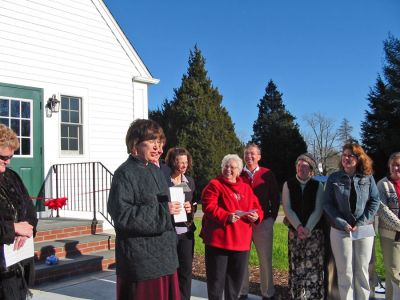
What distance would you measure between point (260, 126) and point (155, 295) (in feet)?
91.5

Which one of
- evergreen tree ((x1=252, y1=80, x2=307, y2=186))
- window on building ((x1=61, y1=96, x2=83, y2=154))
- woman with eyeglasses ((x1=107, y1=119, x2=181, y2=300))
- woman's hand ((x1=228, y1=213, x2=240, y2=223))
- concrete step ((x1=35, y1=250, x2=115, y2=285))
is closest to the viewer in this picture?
woman with eyeglasses ((x1=107, y1=119, x2=181, y2=300))

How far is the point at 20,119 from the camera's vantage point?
27.0 ft

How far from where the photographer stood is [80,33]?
9.31m

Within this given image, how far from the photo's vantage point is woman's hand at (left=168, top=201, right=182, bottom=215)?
3.00 metres

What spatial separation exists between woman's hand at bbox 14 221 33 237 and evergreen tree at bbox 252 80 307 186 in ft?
81.3

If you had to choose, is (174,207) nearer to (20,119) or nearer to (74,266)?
(74,266)

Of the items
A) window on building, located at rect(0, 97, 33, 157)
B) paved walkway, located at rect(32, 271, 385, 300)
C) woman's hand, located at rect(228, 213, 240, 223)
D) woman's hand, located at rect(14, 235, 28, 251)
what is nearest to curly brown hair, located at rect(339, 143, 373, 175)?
woman's hand, located at rect(228, 213, 240, 223)

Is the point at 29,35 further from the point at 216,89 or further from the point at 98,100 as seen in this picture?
the point at 216,89

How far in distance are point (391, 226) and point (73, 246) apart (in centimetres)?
453

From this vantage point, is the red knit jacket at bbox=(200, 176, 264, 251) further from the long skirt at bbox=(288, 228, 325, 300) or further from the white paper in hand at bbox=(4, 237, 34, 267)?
the white paper in hand at bbox=(4, 237, 34, 267)

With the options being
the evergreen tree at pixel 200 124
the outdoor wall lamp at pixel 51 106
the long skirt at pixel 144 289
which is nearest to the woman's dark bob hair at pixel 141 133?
the long skirt at pixel 144 289

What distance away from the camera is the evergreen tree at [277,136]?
27156mm

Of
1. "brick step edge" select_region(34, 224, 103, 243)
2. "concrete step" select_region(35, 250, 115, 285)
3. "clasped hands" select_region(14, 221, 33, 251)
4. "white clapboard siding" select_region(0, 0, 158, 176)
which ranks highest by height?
"white clapboard siding" select_region(0, 0, 158, 176)

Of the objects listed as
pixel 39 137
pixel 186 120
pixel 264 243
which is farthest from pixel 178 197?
pixel 186 120
